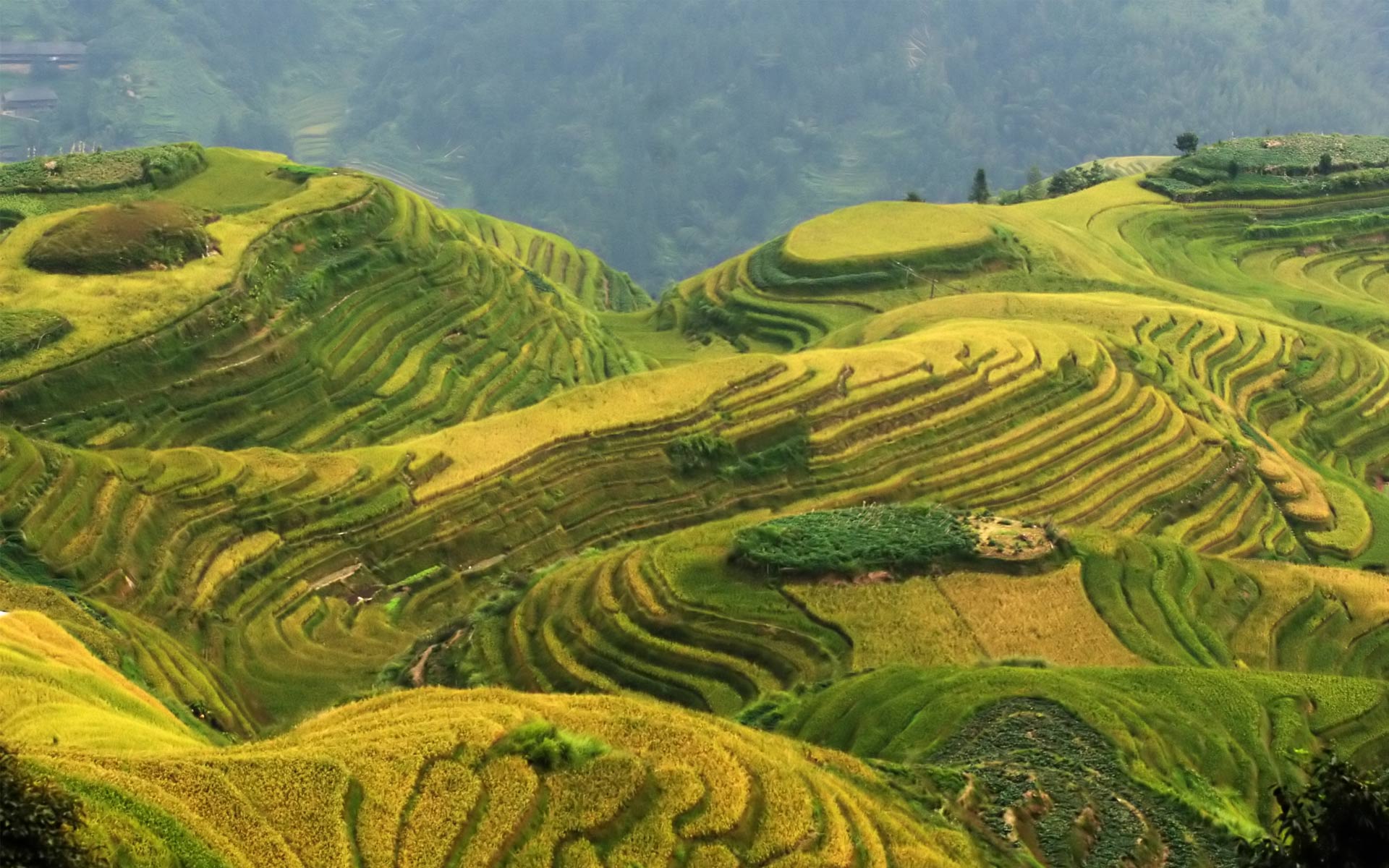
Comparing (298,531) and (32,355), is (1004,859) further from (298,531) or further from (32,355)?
(32,355)

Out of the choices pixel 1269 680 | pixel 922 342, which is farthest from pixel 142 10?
pixel 1269 680

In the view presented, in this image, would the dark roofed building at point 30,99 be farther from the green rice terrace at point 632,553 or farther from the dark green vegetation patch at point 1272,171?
the dark green vegetation patch at point 1272,171

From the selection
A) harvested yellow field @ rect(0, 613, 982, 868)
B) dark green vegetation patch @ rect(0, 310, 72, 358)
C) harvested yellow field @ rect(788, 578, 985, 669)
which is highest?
harvested yellow field @ rect(0, 613, 982, 868)

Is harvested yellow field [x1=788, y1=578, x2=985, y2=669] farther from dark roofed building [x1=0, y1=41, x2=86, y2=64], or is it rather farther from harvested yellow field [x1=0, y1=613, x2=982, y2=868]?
dark roofed building [x1=0, y1=41, x2=86, y2=64]

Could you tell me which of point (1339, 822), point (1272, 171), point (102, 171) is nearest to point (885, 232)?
point (1272, 171)

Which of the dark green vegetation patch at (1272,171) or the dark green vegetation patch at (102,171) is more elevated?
the dark green vegetation patch at (1272,171)

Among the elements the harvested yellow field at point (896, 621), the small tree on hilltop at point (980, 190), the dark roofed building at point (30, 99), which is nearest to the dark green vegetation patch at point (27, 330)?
the harvested yellow field at point (896, 621)

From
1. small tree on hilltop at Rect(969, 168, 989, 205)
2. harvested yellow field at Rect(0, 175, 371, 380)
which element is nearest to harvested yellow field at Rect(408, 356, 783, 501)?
harvested yellow field at Rect(0, 175, 371, 380)
